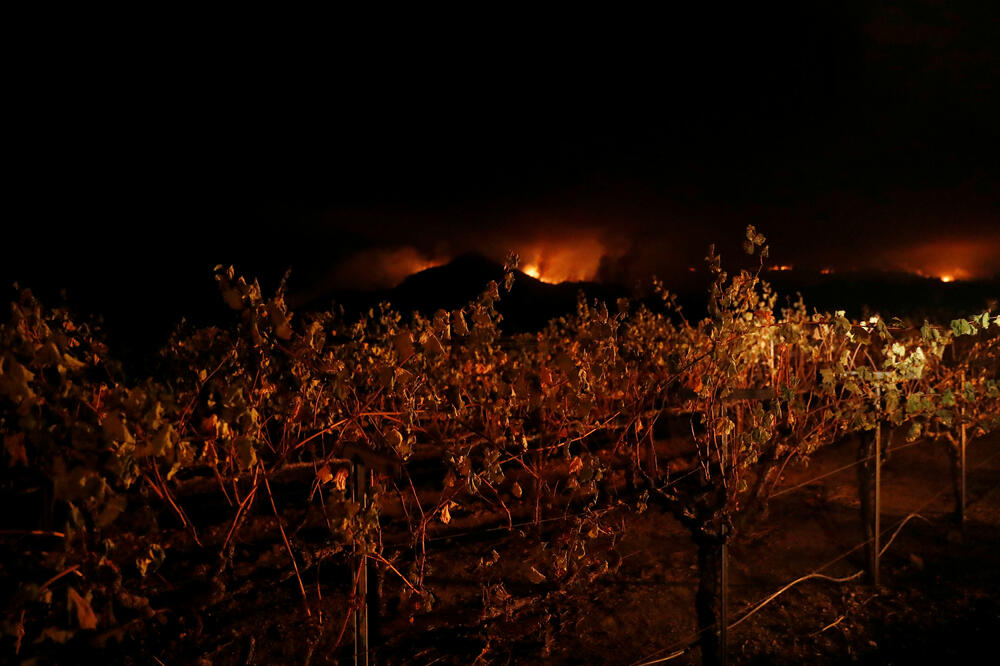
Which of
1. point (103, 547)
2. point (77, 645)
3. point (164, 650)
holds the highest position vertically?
point (103, 547)

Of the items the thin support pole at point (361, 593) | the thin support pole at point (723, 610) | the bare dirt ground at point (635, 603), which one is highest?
the thin support pole at point (361, 593)

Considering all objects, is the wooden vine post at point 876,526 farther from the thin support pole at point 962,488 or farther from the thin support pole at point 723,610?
the thin support pole at point 723,610

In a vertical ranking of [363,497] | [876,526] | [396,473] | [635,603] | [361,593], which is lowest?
[635,603]

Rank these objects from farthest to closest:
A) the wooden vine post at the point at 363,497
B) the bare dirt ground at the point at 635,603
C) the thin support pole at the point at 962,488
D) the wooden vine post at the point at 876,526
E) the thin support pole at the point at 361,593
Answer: the thin support pole at the point at 962,488, the wooden vine post at the point at 876,526, the bare dirt ground at the point at 635,603, the thin support pole at the point at 361,593, the wooden vine post at the point at 363,497

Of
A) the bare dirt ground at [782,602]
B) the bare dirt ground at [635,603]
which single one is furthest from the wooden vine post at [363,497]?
the bare dirt ground at [782,602]

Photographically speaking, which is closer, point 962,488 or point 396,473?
point 396,473

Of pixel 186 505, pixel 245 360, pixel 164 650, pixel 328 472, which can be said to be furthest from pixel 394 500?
pixel 328 472

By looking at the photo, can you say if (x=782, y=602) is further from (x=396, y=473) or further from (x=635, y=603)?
(x=396, y=473)

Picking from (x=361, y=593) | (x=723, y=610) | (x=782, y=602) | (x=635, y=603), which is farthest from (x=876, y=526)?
(x=361, y=593)

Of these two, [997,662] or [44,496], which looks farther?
[997,662]

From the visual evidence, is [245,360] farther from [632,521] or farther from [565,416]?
[632,521]

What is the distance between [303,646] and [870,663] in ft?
11.8

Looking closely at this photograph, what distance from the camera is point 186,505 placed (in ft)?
24.9

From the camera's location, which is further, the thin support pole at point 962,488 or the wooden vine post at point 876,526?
the thin support pole at point 962,488
